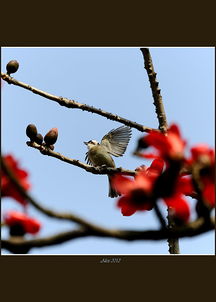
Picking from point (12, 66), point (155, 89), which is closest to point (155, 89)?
point (155, 89)

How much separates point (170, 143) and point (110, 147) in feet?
9.73

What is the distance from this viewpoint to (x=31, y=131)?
1883mm

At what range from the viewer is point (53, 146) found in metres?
1.91

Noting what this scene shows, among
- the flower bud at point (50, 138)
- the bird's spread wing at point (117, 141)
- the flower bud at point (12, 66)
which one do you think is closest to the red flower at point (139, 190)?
the flower bud at point (50, 138)

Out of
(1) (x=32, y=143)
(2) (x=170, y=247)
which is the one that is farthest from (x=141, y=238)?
(1) (x=32, y=143)

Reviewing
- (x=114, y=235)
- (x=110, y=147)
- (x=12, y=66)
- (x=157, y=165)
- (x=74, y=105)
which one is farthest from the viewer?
(x=110, y=147)

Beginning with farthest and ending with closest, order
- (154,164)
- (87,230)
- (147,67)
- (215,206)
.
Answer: (147,67)
(154,164)
(215,206)
(87,230)

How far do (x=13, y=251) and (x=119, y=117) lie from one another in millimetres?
1294

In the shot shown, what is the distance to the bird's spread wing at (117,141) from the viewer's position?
11.4 feet

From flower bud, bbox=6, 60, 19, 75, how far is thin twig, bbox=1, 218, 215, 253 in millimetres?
1437

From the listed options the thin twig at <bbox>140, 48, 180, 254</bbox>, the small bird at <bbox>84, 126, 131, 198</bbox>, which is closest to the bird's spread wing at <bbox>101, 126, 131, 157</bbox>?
the small bird at <bbox>84, 126, 131, 198</bbox>

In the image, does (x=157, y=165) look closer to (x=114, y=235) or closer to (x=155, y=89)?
(x=114, y=235)

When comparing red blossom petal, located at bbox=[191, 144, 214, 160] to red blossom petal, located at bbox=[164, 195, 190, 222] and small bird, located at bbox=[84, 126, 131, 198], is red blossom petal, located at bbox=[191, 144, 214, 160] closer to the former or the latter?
red blossom petal, located at bbox=[164, 195, 190, 222]

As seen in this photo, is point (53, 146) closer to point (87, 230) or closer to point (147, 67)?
point (147, 67)
